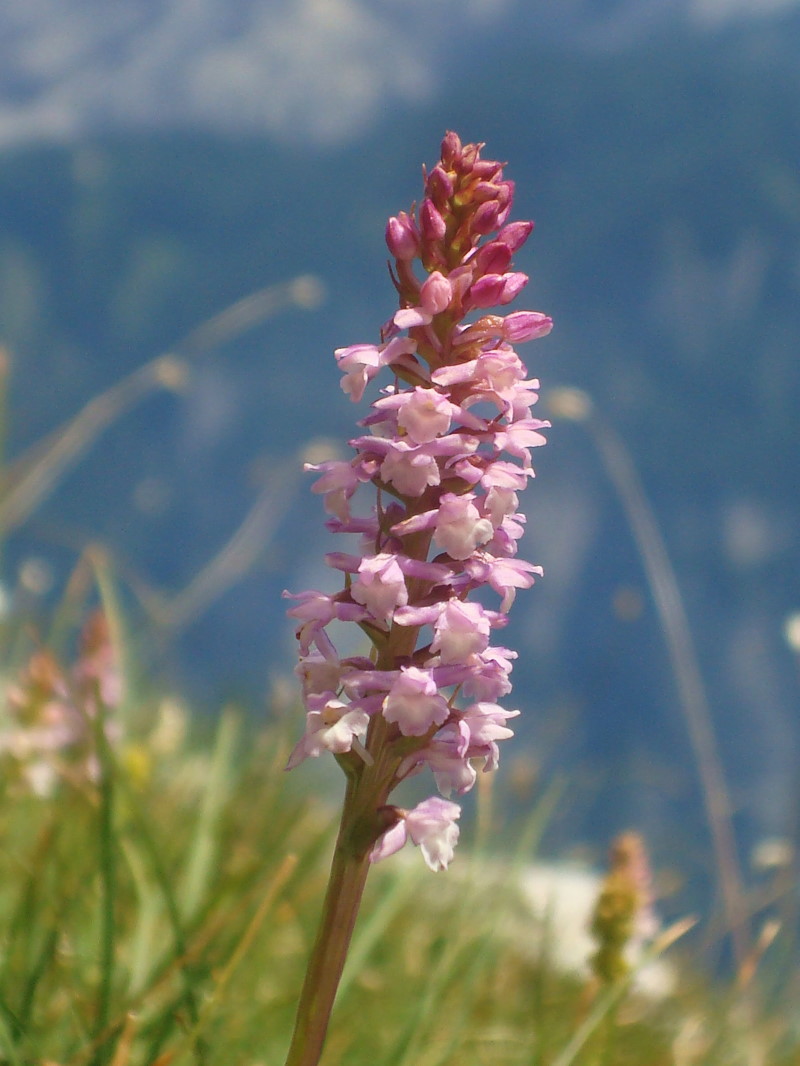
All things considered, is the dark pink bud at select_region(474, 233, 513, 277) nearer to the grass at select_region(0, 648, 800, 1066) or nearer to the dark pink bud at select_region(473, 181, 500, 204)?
the dark pink bud at select_region(473, 181, 500, 204)

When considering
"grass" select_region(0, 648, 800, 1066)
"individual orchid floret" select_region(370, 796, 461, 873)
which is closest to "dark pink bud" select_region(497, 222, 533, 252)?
"individual orchid floret" select_region(370, 796, 461, 873)

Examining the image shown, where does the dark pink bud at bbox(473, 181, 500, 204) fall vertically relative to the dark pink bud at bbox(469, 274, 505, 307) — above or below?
above

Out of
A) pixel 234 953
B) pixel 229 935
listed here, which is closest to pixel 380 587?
pixel 234 953

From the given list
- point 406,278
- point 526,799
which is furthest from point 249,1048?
point 526,799

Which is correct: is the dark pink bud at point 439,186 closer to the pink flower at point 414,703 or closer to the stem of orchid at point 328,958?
the pink flower at point 414,703

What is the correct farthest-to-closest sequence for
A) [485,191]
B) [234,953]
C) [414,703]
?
[234,953] < [485,191] < [414,703]

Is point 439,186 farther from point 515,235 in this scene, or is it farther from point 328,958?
point 328,958

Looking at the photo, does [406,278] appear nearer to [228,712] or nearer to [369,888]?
[228,712]
